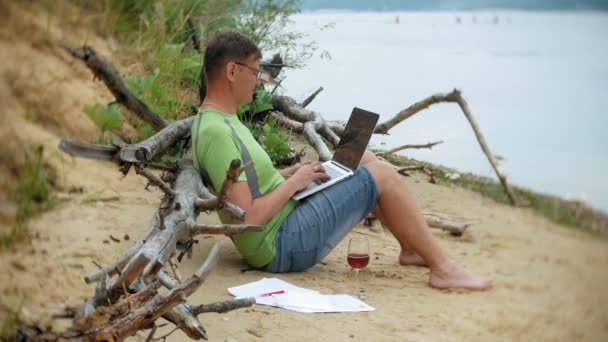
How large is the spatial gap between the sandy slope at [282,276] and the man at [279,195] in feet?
0.42

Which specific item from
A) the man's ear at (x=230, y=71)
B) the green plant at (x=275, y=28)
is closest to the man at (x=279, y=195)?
the man's ear at (x=230, y=71)

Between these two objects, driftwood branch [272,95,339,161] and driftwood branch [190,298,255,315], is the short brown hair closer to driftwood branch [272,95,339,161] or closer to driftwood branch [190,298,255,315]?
driftwood branch [272,95,339,161]

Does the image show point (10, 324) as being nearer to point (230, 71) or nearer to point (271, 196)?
point (271, 196)

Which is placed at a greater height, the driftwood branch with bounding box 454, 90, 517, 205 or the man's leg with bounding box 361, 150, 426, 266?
the driftwood branch with bounding box 454, 90, 517, 205

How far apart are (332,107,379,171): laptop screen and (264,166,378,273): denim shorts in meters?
0.07

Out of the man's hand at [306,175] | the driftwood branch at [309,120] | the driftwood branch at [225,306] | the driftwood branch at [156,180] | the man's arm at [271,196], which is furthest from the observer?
the driftwood branch at [309,120]

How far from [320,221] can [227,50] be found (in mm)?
938

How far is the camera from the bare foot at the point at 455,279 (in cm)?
375

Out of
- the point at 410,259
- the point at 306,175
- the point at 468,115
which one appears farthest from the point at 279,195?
the point at 468,115

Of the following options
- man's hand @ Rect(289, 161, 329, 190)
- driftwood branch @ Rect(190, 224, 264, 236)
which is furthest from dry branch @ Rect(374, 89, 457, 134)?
driftwood branch @ Rect(190, 224, 264, 236)

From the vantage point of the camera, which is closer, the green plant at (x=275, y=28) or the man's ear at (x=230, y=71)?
the man's ear at (x=230, y=71)

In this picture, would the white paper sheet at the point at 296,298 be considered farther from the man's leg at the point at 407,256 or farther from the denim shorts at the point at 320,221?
the man's leg at the point at 407,256

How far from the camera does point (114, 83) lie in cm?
364

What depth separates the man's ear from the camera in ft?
11.9
